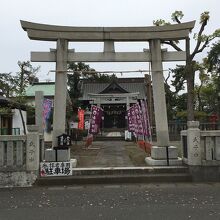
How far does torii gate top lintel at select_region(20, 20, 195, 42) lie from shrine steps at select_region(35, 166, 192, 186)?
4.72 meters

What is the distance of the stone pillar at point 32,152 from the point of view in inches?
463

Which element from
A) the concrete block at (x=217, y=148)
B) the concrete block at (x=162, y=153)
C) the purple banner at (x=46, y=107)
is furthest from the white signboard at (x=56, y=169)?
the purple banner at (x=46, y=107)

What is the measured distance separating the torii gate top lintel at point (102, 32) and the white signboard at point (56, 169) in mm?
4526

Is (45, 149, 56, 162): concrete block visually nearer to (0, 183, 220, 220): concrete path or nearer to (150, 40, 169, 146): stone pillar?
(0, 183, 220, 220): concrete path

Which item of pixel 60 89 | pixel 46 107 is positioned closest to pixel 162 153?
pixel 60 89

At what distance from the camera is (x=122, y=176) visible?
39.1ft

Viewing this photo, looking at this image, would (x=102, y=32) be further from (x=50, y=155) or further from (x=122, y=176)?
(x=122, y=176)

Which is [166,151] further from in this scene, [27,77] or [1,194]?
[27,77]

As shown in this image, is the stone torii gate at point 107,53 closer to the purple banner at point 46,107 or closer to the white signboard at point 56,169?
the white signboard at point 56,169

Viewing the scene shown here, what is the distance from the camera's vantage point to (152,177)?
11.8m

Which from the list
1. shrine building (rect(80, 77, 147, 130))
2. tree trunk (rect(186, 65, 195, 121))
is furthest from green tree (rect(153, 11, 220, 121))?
shrine building (rect(80, 77, 147, 130))

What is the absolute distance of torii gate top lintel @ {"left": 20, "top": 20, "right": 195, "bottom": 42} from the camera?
13.9 m

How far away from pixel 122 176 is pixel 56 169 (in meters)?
2.07

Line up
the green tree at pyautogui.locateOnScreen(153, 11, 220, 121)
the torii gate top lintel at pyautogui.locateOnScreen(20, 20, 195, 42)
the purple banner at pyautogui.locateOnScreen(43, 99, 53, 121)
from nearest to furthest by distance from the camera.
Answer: the torii gate top lintel at pyautogui.locateOnScreen(20, 20, 195, 42) → the purple banner at pyautogui.locateOnScreen(43, 99, 53, 121) → the green tree at pyautogui.locateOnScreen(153, 11, 220, 121)
